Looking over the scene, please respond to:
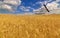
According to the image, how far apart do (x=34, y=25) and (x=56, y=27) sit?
3.42ft

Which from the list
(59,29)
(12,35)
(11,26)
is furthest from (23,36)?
(59,29)

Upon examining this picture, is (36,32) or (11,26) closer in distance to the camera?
(36,32)

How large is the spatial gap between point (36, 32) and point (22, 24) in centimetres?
128

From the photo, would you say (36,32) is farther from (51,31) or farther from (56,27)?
(56,27)

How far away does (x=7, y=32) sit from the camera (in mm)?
8039

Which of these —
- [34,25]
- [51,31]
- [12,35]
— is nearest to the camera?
[12,35]

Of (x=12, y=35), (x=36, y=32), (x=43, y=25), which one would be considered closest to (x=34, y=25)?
(x=43, y=25)

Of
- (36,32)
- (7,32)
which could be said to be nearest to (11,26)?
(7,32)

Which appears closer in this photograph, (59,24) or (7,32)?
(7,32)

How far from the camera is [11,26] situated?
8.61m

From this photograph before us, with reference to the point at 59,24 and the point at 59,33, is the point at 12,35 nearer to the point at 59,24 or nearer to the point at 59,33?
the point at 59,33

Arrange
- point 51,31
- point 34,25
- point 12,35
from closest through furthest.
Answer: point 12,35, point 51,31, point 34,25

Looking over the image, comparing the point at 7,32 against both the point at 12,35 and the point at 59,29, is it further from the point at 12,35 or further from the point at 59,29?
the point at 59,29

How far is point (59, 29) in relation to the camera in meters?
8.48
